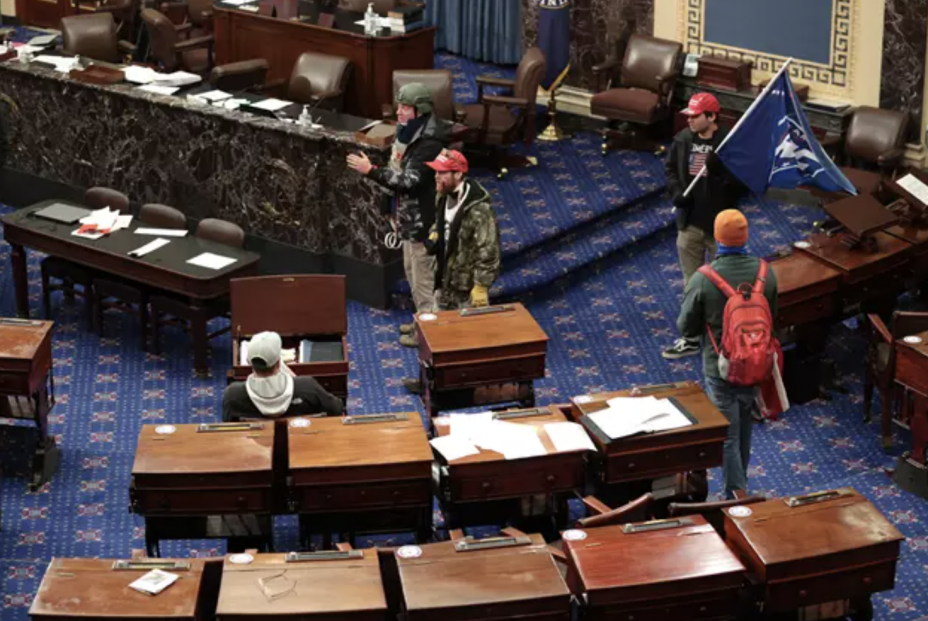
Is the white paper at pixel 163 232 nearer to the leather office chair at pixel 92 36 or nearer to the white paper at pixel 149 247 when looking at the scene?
the white paper at pixel 149 247

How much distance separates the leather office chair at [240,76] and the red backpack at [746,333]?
22.8 feet

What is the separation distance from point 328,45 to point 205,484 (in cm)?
782

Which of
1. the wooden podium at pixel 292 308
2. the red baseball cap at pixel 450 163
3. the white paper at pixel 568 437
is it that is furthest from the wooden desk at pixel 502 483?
the red baseball cap at pixel 450 163

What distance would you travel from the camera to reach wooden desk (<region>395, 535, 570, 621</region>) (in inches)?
256

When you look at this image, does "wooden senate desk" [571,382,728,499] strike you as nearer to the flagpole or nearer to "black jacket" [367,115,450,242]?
the flagpole

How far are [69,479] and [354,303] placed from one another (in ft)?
9.87

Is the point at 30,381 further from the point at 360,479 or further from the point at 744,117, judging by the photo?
the point at 744,117

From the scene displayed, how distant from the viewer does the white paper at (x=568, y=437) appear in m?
7.82

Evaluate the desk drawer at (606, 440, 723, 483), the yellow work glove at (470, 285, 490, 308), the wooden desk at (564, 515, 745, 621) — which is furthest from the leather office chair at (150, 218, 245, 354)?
the wooden desk at (564, 515, 745, 621)

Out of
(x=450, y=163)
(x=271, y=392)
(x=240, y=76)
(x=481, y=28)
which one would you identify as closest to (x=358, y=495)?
(x=271, y=392)

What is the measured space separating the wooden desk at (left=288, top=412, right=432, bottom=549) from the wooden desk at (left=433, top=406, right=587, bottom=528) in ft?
0.38

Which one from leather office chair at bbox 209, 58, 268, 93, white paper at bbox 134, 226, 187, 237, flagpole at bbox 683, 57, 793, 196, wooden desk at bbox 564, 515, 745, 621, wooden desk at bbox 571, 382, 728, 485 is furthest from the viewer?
leather office chair at bbox 209, 58, 268, 93

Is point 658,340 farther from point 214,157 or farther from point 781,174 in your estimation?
point 214,157

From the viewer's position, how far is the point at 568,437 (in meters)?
7.89
